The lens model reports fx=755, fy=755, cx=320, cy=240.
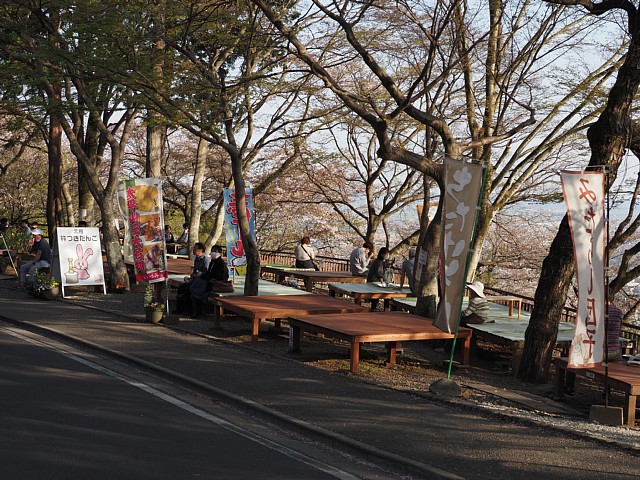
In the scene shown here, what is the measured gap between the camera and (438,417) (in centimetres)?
883

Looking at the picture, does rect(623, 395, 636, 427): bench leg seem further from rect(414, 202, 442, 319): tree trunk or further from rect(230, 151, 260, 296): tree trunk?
rect(230, 151, 260, 296): tree trunk

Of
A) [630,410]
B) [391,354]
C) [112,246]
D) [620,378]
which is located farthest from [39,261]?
[630,410]

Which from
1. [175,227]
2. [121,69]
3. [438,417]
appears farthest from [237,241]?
[175,227]

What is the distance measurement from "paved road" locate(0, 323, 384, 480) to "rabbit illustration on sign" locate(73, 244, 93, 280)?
28.4ft

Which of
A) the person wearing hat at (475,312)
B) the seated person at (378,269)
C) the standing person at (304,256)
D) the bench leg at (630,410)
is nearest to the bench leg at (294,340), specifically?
the person wearing hat at (475,312)

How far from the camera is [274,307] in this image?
1402cm

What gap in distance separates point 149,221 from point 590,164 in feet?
31.0

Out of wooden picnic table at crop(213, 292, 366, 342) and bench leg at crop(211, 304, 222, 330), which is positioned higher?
wooden picnic table at crop(213, 292, 366, 342)

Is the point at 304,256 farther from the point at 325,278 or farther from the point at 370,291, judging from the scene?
the point at 370,291

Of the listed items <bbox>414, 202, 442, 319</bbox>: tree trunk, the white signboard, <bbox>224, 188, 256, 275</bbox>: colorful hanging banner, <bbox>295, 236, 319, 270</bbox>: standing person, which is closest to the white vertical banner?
<bbox>414, 202, 442, 319</bbox>: tree trunk

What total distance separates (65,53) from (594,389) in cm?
1244

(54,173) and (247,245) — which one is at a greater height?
(54,173)

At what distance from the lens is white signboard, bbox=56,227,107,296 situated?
18.6 metres

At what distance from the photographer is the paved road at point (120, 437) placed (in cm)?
659
